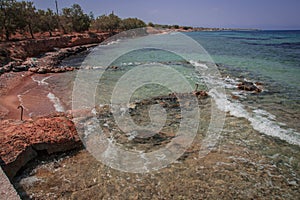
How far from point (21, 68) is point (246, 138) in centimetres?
1921

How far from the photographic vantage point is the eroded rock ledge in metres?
4.91

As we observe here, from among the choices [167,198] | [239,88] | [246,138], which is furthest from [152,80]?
[167,198]

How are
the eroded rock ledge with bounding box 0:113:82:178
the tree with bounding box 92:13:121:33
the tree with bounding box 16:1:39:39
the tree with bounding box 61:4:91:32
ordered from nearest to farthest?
the eroded rock ledge with bounding box 0:113:82:178
the tree with bounding box 16:1:39:39
the tree with bounding box 61:4:91:32
the tree with bounding box 92:13:121:33

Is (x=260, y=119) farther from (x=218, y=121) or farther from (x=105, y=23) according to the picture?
(x=105, y=23)

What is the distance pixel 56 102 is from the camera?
1061 centimetres

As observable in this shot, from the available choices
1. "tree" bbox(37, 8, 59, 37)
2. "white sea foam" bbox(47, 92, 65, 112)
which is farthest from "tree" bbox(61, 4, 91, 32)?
"white sea foam" bbox(47, 92, 65, 112)

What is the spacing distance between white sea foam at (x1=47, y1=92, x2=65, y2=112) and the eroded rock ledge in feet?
10.4

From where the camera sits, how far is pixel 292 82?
13906mm

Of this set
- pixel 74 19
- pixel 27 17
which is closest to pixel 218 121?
pixel 27 17

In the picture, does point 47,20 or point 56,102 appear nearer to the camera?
point 56,102

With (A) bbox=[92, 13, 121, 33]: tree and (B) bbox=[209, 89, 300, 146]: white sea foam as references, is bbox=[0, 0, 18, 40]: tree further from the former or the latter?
(A) bbox=[92, 13, 121, 33]: tree

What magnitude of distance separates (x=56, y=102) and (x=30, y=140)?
552 cm

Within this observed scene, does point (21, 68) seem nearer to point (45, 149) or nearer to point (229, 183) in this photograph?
point (45, 149)

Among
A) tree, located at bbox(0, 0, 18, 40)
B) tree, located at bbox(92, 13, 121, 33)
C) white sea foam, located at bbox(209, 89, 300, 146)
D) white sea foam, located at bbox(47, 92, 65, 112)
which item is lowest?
white sea foam, located at bbox(209, 89, 300, 146)
